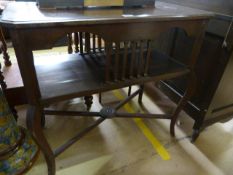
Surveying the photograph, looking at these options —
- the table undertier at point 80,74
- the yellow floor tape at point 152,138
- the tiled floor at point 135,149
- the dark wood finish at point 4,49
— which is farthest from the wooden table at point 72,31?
the dark wood finish at point 4,49

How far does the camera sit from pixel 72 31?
680 millimetres

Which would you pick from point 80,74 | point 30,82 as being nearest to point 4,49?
point 80,74

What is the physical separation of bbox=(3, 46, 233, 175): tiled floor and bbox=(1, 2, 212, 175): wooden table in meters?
0.25

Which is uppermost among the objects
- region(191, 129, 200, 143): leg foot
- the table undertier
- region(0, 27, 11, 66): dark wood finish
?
the table undertier

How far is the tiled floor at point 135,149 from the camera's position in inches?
48.1

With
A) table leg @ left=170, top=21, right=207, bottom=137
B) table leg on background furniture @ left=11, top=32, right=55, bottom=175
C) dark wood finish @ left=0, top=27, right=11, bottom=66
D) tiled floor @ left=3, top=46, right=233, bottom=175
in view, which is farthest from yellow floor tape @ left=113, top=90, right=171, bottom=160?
dark wood finish @ left=0, top=27, right=11, bottom=66

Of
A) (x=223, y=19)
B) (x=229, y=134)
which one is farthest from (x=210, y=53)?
(x=229, y=134)

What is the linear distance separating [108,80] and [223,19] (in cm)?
72

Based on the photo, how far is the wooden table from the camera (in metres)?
0.64

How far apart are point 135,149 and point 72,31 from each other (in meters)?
0.99

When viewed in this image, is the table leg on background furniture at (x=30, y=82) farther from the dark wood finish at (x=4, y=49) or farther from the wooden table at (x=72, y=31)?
the dark wood finish at (x=4, y=49)

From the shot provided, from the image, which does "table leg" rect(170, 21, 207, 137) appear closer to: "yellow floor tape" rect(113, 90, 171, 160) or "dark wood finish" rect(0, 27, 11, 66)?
"yellow floor tape" rect(113, 90, 171, 160)

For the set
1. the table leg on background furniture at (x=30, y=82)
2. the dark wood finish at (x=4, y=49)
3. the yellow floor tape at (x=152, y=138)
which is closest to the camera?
the table leg on background furniture at (x=30, y=82)

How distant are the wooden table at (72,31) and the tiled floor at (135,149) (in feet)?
0.82
